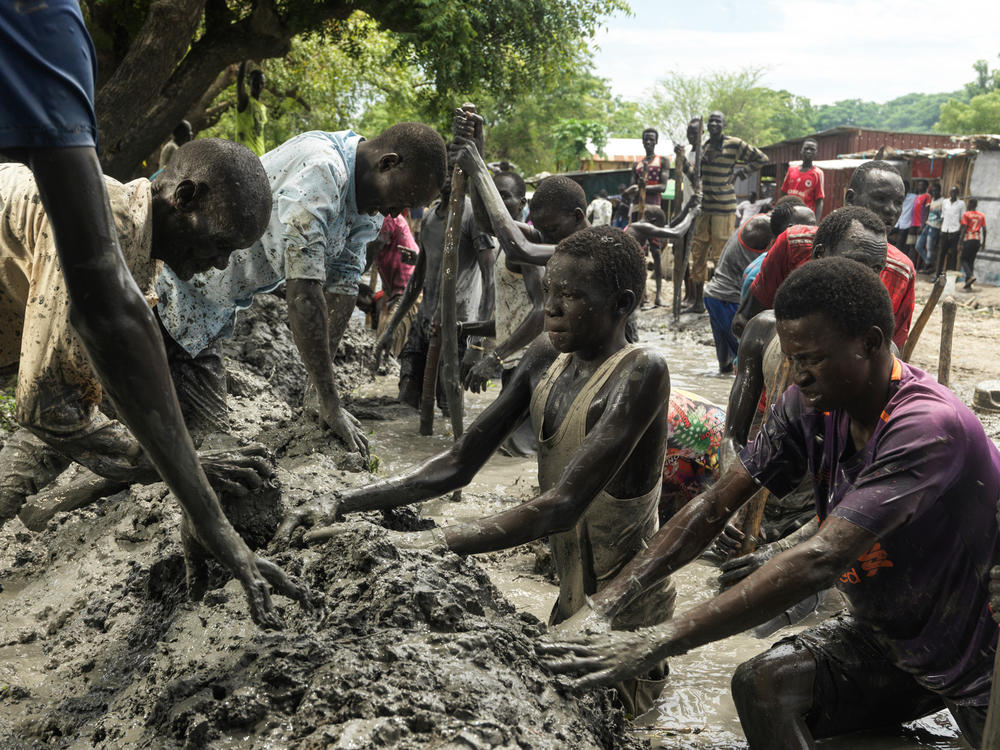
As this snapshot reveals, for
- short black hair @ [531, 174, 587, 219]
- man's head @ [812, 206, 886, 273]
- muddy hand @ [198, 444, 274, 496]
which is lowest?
muddy hand @ [198, 444, 274, 496]

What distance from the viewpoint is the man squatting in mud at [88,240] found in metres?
1.50

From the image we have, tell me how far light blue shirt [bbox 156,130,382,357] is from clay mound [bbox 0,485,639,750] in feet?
3.08

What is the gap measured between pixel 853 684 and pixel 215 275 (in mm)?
2777

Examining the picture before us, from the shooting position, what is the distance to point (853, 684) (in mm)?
2568

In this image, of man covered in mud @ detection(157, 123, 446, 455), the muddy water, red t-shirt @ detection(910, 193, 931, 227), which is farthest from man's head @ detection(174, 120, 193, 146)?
red t-shirt @ detection(910, 193, 931, 227)

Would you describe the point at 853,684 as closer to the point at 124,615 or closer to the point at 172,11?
the point at 124,615

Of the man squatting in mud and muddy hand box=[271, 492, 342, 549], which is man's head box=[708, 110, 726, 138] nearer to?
muddy hand box=[271, 492, 342, 549]

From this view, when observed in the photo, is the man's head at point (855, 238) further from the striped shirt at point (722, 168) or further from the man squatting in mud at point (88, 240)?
Answer: the striped shirt at point (722, 168)

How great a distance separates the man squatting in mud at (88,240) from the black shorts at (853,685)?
1.62 metres

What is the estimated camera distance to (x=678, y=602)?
426 cm

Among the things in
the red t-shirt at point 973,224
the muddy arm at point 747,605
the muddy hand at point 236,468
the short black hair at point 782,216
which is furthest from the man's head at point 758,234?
the red t-shirt at point 973,224

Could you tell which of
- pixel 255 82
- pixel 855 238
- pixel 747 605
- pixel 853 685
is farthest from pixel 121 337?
pixel 255 82

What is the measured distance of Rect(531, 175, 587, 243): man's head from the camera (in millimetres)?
5188

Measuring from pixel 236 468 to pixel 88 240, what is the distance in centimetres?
104
